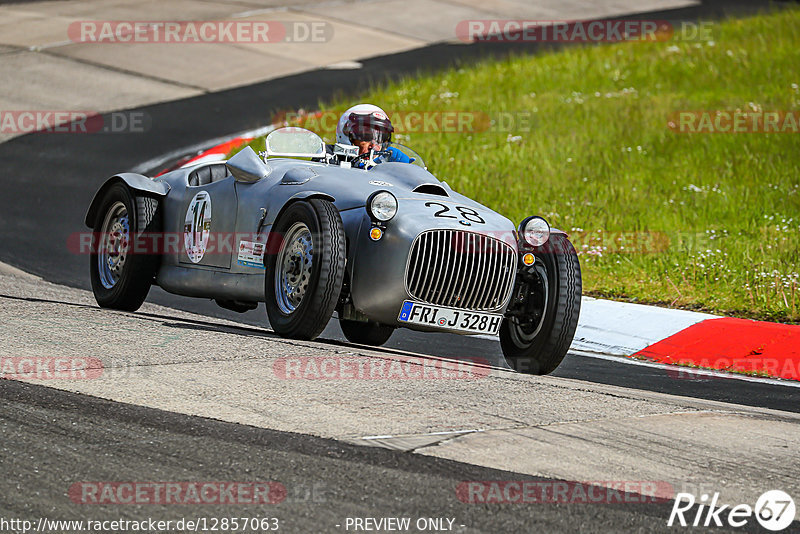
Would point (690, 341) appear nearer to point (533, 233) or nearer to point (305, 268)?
point (533, 233)

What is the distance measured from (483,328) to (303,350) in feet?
3.81

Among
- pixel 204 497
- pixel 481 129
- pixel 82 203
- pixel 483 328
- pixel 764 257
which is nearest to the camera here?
pixel 204 497

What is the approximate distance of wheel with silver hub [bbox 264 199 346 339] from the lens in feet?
22.2

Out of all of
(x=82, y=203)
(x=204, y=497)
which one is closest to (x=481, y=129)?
(x=82, y=203)

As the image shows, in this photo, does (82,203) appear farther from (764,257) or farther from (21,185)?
(764,257)

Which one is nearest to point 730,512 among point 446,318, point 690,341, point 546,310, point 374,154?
point 446,318

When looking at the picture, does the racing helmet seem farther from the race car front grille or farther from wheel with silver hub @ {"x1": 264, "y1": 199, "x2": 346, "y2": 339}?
the race car front grille

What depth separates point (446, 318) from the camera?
6.86 metres

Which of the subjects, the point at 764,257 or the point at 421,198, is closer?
the point at 421,198

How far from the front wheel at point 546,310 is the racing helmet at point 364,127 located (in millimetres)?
1716

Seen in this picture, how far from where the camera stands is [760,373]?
805cm

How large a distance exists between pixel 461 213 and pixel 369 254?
609 millimetres

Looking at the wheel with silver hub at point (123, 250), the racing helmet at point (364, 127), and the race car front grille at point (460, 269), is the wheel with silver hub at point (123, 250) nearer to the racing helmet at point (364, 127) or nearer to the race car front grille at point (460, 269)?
the racing helmet at point (364, 127)

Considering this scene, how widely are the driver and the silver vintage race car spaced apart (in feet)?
0.26
